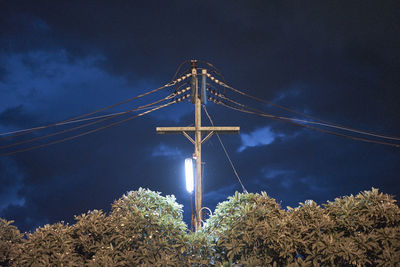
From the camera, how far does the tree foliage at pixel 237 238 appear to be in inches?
365

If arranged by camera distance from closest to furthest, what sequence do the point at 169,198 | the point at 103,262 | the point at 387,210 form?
the point at 103,262
the point at 387,210
the point at 169,198

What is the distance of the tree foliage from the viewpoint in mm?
9266

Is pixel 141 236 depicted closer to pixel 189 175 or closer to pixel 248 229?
pixel 248 229

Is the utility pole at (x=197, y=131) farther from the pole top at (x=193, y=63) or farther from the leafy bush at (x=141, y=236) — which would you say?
the leafy bush at (x=141, y=236)

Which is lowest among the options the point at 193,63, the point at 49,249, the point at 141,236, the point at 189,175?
the point at 49,249

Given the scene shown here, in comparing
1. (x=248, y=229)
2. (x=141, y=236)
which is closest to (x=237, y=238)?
(x=248, y=229)

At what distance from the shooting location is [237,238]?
9.70 metres

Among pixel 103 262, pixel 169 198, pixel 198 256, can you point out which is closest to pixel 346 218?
pixel 198 256

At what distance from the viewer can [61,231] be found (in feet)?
32.5

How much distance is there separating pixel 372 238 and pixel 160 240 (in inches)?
228

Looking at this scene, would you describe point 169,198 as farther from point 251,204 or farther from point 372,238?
point 372,238

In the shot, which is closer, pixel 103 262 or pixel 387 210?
pixel 103 262

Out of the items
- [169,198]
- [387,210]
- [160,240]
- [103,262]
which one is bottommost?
[103,262]

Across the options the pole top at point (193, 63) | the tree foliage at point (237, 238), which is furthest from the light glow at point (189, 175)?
the pole top at point (193, 63)
